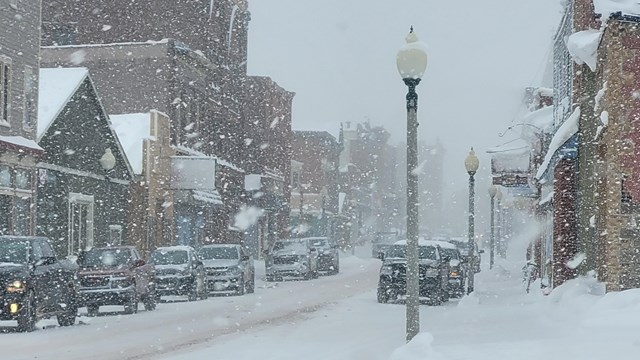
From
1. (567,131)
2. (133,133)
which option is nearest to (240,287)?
(567,131)

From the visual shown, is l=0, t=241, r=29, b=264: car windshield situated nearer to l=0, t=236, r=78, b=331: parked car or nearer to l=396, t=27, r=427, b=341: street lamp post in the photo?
l=0, t=236, r=78, b=331: parked car

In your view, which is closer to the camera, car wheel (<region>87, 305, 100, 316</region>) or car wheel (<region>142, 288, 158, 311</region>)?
car wheel (<region>87, 305, 100, 316</region>)

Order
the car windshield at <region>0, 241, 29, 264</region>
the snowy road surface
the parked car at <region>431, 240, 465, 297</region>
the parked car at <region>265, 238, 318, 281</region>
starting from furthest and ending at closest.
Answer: the parked car at <region>265, 238, 318, 281</region> → the parked car at <region>431, 240, 465, 297</region> → the car windshield at <region>0, 241, 29, 264</region> → the snowy road surface

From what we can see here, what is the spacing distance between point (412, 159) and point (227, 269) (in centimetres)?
2063

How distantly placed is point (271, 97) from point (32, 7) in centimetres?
3931

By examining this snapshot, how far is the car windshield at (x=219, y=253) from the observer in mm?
35188

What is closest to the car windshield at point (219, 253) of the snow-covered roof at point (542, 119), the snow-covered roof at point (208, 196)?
the snow-covered roof at point (542, 119)

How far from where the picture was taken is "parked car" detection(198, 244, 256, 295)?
3397cm

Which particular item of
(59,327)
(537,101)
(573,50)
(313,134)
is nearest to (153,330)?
(59,327)

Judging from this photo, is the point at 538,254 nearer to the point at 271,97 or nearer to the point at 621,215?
the point at 621,215

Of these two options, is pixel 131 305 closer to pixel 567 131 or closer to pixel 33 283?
pixel 33 283

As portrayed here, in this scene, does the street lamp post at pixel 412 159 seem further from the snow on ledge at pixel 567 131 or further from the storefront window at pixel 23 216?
the storefront window at pixel 23 216

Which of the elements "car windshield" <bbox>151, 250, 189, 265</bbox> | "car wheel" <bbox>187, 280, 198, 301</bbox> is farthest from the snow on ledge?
"car windshield" <bbox>151, 250, 189, 265</bbox>

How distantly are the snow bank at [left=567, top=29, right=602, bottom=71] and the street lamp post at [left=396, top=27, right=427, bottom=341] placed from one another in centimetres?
887
